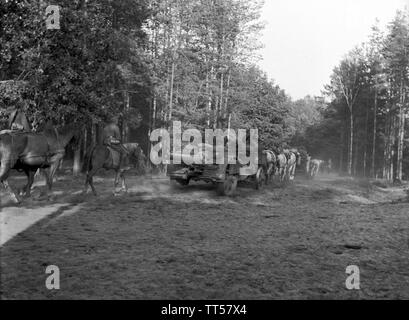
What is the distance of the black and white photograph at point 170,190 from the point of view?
5219 millimetres

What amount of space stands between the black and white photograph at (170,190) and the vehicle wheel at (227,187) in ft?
0.21

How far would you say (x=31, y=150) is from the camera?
11.5 meters

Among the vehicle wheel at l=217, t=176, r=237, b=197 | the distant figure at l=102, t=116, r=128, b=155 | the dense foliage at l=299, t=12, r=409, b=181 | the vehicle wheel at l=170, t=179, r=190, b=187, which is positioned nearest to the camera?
the distant figure at l=102, t=116, r=128, b=155

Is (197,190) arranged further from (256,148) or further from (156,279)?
(156,279)

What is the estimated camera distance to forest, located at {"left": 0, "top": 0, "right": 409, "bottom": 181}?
54.9 ft

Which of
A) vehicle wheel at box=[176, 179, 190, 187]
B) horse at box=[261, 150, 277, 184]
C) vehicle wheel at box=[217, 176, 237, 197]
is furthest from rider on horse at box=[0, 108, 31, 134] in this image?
horse at box=[261, 150, 277, 184]

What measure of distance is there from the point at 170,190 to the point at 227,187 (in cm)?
237

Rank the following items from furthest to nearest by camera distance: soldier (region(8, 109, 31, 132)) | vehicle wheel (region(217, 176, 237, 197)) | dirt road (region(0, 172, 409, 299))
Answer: vehicle wheel (region(217, 176, 237, 197))
soldier (region(8, 109, 31, 132))
dirt road (region(0, 172, 409, 299))

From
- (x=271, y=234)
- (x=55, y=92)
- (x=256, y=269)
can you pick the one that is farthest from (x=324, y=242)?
(x=55, y=92)

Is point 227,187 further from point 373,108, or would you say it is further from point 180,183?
point 373,108

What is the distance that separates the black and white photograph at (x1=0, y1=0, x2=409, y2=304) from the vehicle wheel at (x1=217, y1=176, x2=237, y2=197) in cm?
6

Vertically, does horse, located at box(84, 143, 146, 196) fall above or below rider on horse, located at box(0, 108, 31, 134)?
below

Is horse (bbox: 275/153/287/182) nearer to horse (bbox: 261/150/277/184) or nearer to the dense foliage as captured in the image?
horse (bbox: 261/150/277/184)
